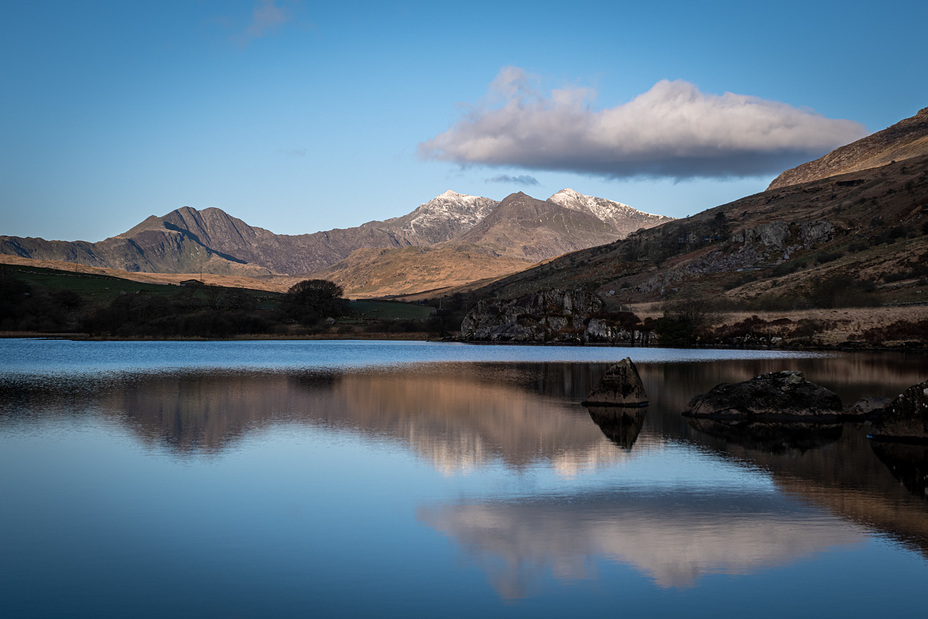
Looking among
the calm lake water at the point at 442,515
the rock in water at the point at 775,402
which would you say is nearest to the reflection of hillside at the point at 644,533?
the calm lake water at the point at 442,515

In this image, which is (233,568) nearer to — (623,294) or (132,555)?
(132,555)

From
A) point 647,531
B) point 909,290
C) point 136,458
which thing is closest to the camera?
point 647,531

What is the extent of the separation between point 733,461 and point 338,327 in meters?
125

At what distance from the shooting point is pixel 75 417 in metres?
29.1

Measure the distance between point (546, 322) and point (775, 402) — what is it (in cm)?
8855

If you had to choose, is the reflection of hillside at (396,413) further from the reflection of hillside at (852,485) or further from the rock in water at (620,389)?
the reflection of hillside at (852,485)

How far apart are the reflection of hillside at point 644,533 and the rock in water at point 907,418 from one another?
380 inches

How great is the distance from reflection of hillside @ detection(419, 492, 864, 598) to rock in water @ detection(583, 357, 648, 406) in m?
16.4

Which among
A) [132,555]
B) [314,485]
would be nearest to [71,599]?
[132,555]

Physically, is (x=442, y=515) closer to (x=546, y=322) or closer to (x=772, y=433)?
(x=772, y=433)

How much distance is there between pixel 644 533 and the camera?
13914mm

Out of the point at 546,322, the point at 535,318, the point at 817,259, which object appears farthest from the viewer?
the point at 817,259

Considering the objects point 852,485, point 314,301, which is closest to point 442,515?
point 852,485

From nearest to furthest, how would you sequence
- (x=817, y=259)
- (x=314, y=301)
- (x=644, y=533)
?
1. (x=644, y=533)
2. (x=817, y=259)
3. (x=314, y=301)
